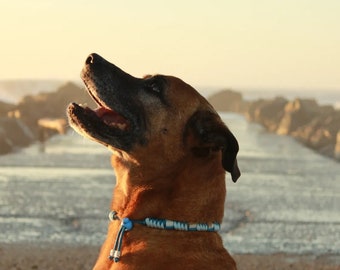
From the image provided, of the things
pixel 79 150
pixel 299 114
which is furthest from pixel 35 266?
pixel 299 114

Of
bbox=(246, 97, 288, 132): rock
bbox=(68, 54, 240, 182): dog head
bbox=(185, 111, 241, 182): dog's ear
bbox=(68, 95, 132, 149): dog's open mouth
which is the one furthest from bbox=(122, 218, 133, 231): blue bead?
bbox=(246, 97, 288, 132): rock

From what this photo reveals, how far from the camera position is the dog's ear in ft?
22.8

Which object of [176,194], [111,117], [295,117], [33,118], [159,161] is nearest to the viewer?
[176,194]

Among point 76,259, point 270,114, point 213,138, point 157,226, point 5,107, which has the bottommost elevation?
point 270,114

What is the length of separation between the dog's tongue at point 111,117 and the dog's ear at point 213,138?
1.80ft

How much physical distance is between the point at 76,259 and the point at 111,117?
7.01 m

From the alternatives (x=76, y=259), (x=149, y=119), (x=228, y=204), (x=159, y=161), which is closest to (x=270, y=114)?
(x=228, y=204)

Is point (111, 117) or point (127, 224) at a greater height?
point (111, 117)

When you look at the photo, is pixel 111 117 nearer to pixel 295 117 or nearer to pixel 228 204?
pixel 228 204

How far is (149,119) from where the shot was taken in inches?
285

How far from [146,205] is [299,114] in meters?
66.5

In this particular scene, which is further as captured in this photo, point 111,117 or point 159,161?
point 111,117

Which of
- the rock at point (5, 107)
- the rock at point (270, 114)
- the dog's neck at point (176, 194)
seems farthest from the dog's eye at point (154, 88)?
the rock at point (270, 114)

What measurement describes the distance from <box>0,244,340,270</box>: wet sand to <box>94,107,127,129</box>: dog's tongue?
21.3ft
